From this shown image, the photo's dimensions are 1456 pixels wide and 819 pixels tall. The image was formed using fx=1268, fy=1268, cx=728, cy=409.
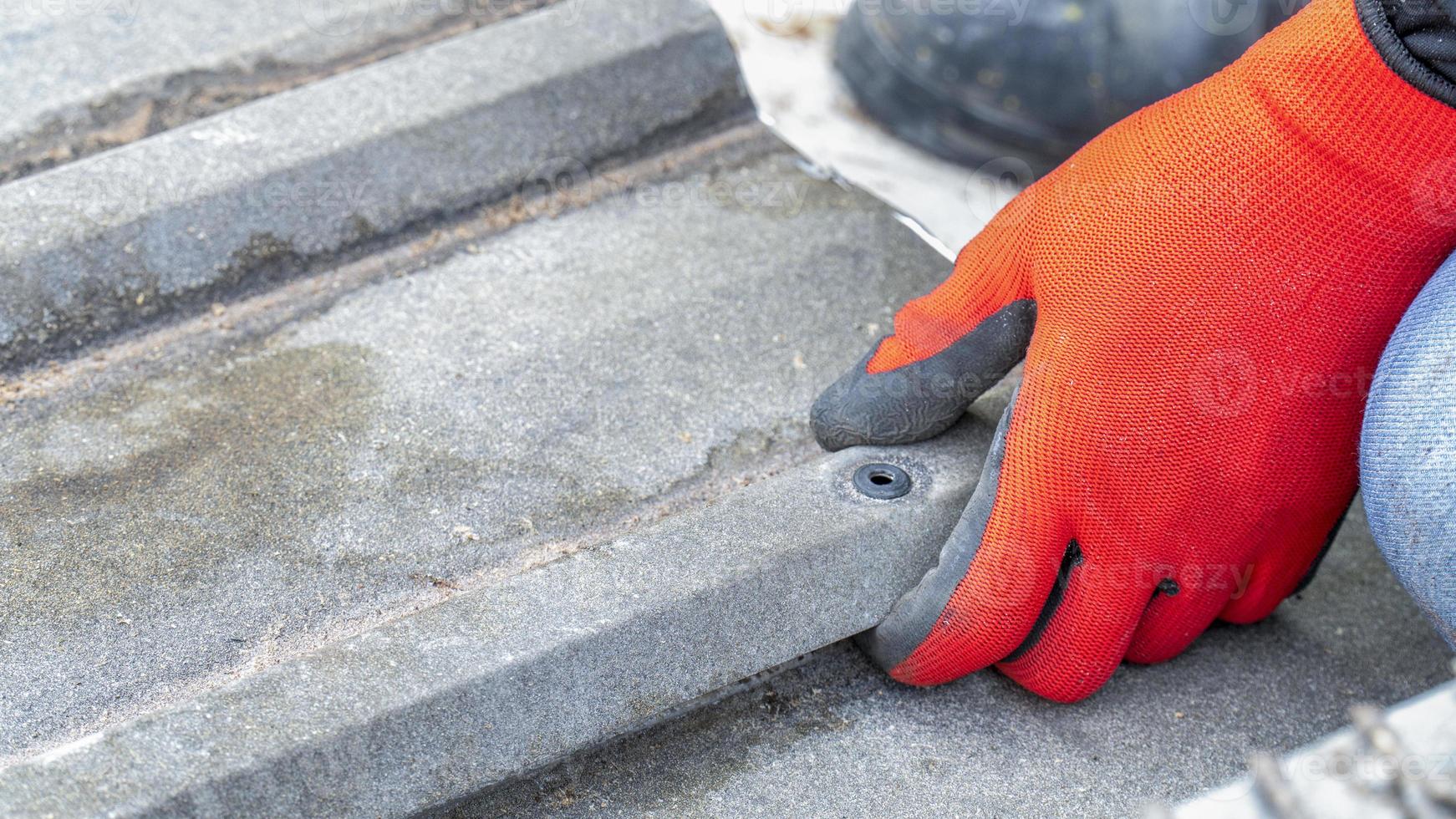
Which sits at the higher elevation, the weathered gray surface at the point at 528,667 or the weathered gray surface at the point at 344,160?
the weathered gray surface at the point at 344,160

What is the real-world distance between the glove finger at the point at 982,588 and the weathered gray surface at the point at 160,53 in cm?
166

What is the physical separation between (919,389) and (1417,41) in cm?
72

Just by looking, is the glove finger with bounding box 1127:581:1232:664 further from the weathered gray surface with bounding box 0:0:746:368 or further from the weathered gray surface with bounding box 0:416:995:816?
the weathered gray surface with bounding box 0:0:746:368

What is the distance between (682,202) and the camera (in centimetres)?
245

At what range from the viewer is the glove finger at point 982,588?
158 cm

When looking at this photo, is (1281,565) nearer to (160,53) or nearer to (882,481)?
(882,481)

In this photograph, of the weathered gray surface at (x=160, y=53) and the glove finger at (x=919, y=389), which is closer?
the glove finger at (x=919, y=389)

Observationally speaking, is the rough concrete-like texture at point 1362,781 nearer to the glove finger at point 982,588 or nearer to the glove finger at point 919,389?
the glove finger at point 982,588

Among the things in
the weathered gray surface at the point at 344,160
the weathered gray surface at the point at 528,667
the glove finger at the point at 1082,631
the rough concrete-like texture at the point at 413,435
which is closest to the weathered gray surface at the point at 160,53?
the weathered gray surface at the point at 344,160

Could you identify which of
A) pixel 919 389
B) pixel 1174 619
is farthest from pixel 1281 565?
pixel 919 389

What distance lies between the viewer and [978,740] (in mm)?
1664

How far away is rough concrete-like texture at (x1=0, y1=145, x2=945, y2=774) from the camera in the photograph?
5.22 ft

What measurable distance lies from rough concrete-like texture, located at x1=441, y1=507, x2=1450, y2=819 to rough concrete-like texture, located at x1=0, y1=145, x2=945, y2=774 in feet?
1.01

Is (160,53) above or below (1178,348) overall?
below
